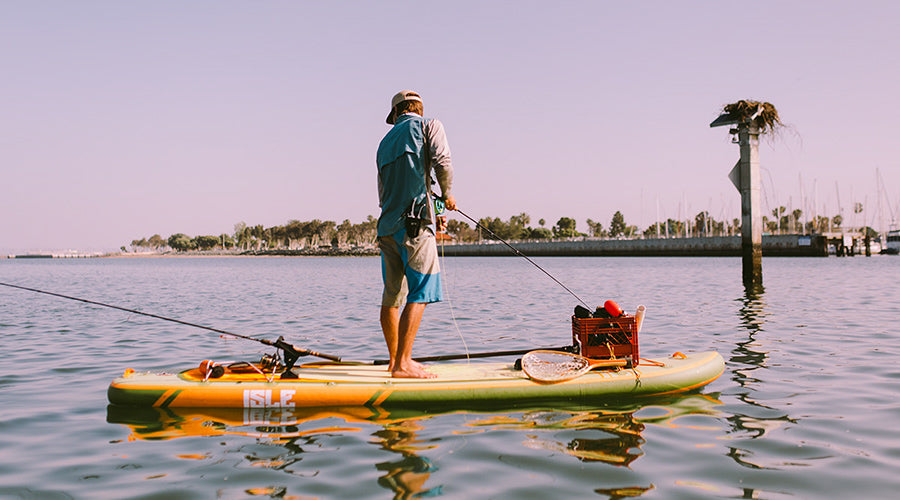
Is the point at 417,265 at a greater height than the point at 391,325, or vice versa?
the point at 417,265

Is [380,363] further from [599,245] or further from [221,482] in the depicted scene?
[599,245]

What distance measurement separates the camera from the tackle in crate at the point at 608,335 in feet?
20.7

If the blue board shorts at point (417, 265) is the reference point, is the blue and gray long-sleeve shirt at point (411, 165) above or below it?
above

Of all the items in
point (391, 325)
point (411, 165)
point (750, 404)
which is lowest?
point (750, 404)

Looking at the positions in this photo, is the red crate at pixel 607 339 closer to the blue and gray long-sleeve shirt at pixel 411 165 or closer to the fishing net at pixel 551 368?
the fishing net at pixel 551 368

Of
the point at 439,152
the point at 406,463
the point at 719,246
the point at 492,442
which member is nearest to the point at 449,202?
the point at 439,152

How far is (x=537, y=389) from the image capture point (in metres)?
5.79

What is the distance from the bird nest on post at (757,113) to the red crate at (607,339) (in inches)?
657

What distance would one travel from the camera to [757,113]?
65.7ft

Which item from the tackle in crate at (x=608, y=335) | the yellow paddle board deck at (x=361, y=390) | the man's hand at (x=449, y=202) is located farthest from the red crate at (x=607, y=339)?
the man's hand at (x=449, y=202)

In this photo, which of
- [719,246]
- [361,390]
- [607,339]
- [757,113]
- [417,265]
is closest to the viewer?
[361,390]

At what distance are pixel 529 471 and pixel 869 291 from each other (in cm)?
2226

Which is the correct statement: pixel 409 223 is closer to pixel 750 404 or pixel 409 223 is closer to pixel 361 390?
pixel 361 390

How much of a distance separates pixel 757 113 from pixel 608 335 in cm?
1693
